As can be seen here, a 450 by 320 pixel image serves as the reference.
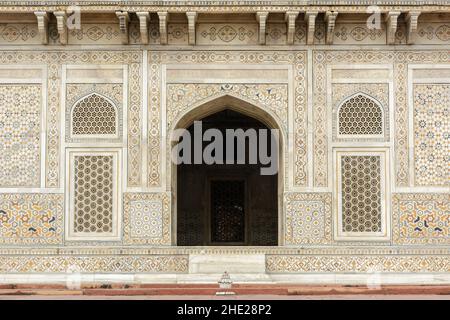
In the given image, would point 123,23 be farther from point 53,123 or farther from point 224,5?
point 53,123

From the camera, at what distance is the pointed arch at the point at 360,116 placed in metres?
13.5

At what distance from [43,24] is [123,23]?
47.1 inches

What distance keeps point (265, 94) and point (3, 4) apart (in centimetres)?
413

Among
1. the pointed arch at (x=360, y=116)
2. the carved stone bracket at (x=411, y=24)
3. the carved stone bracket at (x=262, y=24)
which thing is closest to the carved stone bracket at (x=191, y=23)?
the carved stone bracket at (x=262, y=24)

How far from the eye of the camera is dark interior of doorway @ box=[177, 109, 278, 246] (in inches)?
668

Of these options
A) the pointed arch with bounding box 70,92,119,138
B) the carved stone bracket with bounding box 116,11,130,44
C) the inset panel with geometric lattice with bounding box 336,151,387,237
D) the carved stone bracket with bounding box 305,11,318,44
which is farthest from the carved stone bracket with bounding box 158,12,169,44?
the inset panel with geometric lattice with bounding box 336,151,387,237

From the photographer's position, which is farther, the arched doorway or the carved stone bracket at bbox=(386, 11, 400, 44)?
the arched doorway

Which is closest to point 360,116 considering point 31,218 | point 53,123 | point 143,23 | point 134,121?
point 134,121

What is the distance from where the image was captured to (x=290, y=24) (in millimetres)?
13383

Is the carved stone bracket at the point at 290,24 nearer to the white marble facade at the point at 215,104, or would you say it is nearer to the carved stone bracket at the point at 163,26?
the white marble facade at the point at 215,104

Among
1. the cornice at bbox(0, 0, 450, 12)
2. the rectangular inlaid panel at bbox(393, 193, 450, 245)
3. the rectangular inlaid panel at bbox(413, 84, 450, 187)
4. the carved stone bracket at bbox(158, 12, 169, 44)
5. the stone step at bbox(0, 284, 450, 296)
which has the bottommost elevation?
the stone step at bbox(0, 284, 450, 296)

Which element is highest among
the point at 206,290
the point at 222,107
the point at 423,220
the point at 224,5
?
the point at 224,5

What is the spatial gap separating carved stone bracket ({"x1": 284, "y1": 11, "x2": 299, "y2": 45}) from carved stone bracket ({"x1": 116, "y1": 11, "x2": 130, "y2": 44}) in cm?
239

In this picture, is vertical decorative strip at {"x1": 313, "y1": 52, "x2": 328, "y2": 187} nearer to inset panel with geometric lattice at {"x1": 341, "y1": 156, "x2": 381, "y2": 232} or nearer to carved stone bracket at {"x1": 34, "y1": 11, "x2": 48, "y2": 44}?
inset panel with geometric lattice at {"x1": 341, "y1": 156, "x2": 381, "y2": 232}
